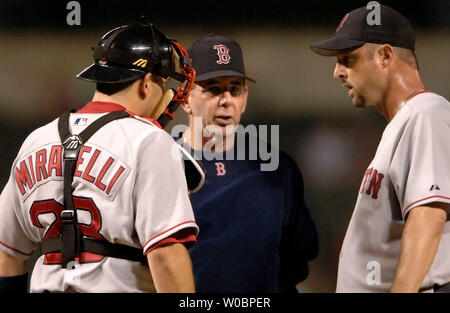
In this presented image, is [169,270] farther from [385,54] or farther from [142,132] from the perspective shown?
[385,54]

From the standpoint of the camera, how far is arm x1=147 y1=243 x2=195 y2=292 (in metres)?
1.30

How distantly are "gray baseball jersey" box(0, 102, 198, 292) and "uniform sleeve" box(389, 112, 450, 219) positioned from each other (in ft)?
2.00

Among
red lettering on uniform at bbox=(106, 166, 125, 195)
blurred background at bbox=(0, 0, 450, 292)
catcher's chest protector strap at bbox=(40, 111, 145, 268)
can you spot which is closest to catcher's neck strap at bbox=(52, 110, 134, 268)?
catcher's chest protector strap at bbox=(40, 111, 145, 268)

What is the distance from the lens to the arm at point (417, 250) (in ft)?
4.65

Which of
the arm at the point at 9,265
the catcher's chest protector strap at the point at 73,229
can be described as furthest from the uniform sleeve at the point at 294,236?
the arm at the point at 9,265

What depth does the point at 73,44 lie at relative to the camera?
3.05 metres

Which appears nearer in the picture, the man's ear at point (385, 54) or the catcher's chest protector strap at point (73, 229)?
the catcher's chest protector strap at point (73, 229)

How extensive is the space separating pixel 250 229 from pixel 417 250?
76 cm

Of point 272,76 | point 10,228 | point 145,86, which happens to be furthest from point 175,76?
point 272,76

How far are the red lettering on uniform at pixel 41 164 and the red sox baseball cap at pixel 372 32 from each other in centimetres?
98

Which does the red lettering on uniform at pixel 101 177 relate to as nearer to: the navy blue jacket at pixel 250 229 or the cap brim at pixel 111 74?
the cap brim at pixel 111 74

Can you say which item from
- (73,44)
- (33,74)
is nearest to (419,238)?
(73,44)

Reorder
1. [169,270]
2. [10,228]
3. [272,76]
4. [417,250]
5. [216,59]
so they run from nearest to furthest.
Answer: [169,270], [417,250], [10,228], [216,59], [272,76]

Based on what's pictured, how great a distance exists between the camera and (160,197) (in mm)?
1345
